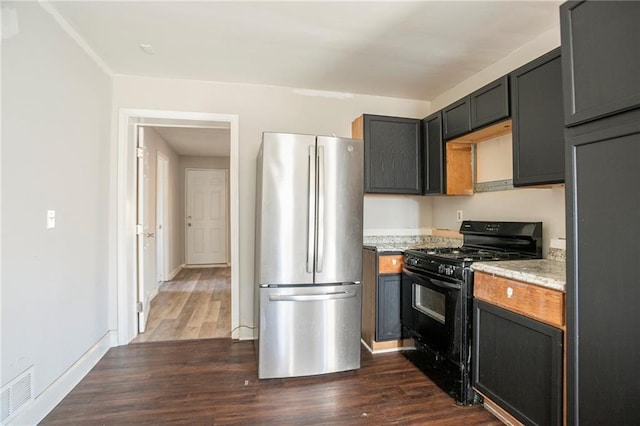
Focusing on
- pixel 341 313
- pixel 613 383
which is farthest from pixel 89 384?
pixel 613 383

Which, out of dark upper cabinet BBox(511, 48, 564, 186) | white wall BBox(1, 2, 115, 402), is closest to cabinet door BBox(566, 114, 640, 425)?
dark upper cabinet BBox(511, 48, 564, 186)

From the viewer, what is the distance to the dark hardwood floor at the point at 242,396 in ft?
6.04

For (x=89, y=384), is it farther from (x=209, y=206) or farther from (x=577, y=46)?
(x=209, y=206)

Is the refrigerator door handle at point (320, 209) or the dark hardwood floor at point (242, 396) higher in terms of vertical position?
the refrigerator door handle at point (320, 209)

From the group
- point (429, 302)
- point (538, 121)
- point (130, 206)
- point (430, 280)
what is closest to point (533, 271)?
point (430, 280)

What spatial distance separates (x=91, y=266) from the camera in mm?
2477

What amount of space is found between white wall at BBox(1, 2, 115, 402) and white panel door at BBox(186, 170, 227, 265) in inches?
162

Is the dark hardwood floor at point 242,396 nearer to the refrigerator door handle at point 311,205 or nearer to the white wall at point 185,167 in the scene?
the refrigerator door handle at point 311,205

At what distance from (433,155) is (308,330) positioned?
196cm

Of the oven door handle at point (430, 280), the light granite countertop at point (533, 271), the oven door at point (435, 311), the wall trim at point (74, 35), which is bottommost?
the oven door at point (435, 311)

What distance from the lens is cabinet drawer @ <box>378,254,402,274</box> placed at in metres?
2.69

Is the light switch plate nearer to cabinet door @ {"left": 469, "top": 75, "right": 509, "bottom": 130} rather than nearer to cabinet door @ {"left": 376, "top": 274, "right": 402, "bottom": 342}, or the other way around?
cabinet door @ {"left": 376, "top": 274, "right": 402, "bottom": 342}

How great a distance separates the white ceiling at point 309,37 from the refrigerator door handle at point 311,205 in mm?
848

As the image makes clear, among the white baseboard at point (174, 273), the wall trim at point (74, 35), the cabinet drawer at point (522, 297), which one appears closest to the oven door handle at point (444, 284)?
the cabinet drawer at point (522, 297)
